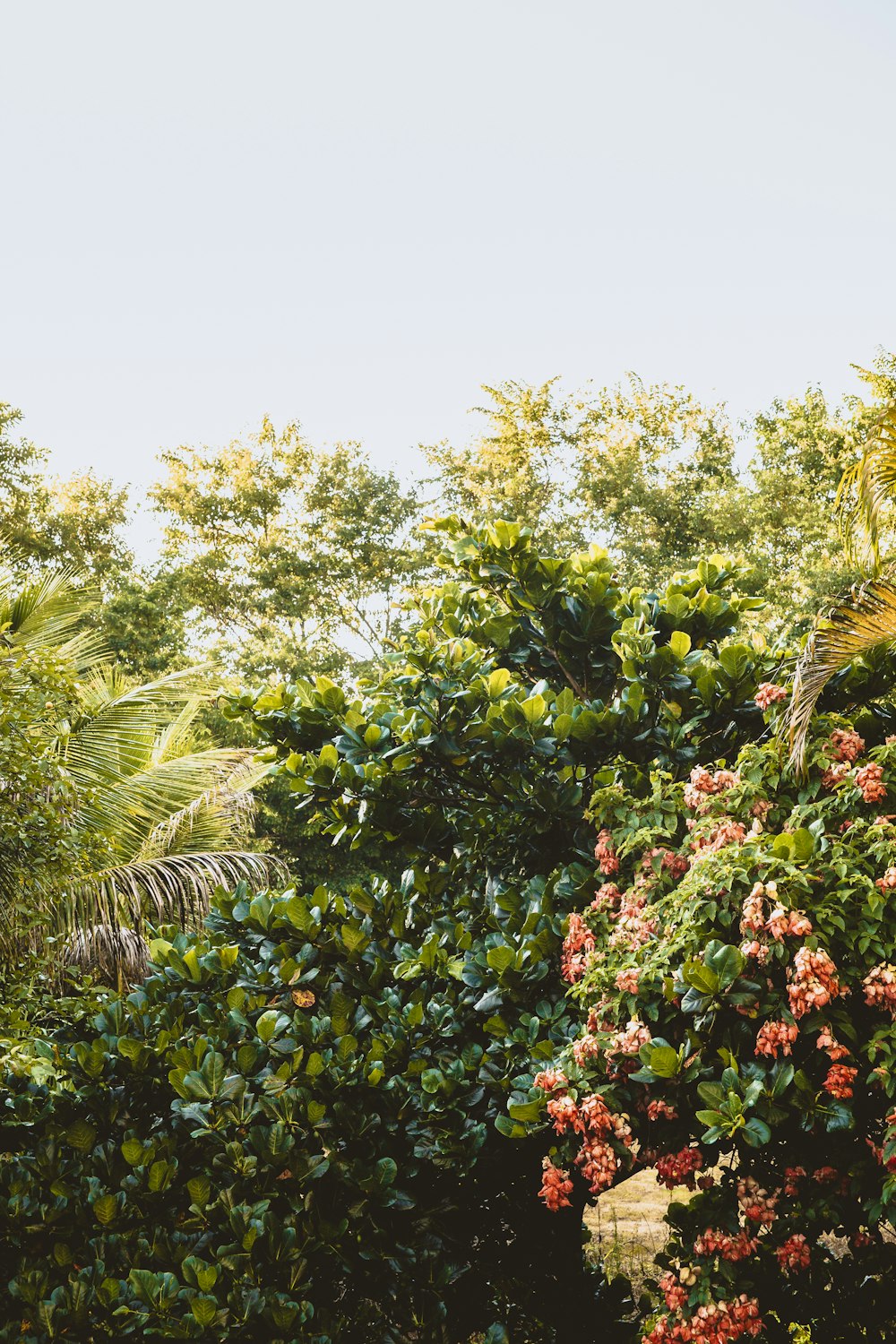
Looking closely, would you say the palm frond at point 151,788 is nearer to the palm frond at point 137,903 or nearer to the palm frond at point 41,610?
the palm frond at point 137,903

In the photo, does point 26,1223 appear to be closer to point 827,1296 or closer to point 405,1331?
point 405,1331

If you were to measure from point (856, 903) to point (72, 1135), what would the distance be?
2.29 metres

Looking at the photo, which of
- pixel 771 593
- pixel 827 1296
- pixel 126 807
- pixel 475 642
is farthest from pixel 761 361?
pixel 827 1296

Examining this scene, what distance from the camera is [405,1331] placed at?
3121mm

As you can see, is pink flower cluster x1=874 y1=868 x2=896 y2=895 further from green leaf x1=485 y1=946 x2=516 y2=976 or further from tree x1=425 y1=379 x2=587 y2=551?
tree x1=425 y1=379 x2=587 y2=551

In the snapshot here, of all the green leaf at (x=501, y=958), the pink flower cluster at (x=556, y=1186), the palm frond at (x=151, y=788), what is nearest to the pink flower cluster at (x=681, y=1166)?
the pink flower cluster at (x=556, y=1186)

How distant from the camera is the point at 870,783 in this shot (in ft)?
8.89

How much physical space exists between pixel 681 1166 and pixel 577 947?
63 cm

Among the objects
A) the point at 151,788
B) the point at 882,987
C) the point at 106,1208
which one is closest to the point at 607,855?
the point at 882,987

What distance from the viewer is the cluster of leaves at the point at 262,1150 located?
2.80 meters

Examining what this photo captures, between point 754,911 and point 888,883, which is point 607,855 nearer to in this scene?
point 754,911

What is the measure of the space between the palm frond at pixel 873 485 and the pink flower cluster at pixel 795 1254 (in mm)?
2588

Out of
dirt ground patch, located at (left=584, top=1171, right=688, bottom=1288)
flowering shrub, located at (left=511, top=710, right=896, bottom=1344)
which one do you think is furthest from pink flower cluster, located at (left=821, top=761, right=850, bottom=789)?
dirt ground patch, located at (left=584, top=1171, right=688, bottom=1288)

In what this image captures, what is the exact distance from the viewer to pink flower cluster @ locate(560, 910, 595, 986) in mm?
2908
